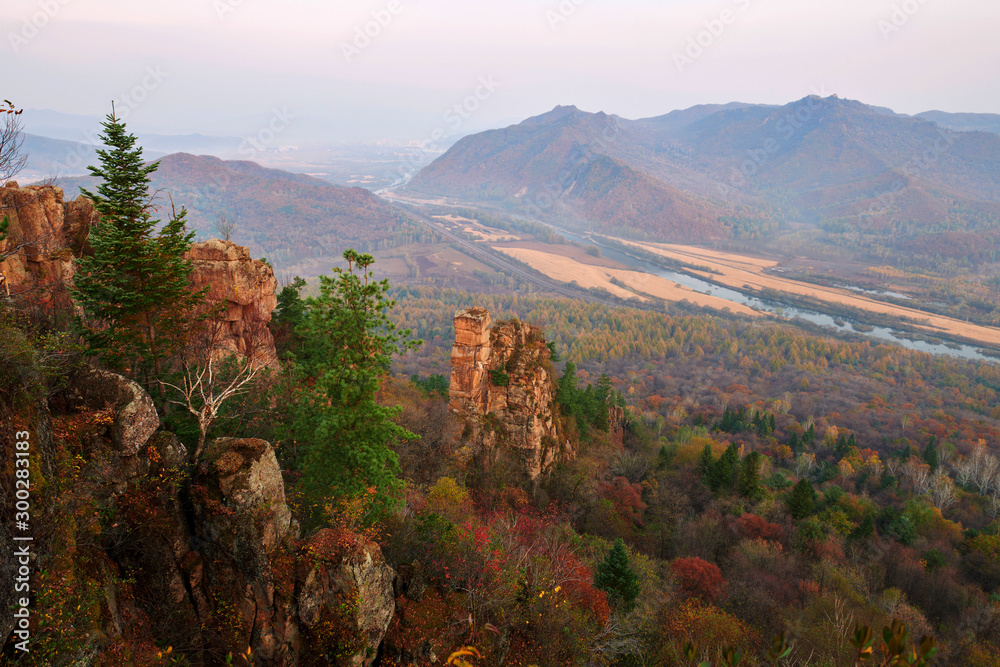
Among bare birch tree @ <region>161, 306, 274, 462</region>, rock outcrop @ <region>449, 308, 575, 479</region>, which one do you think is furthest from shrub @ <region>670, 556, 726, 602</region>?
bare birch tree @ <region>161, 306, 274, 462</region>

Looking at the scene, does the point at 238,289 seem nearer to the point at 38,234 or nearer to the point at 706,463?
the point at 38,234

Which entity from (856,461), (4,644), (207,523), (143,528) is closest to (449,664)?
(207,523)

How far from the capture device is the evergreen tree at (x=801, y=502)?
39.8 meters

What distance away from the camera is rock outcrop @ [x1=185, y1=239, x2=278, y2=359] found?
2502 centimetres

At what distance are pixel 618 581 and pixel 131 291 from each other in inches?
878

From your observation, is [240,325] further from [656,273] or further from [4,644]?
[656,273]

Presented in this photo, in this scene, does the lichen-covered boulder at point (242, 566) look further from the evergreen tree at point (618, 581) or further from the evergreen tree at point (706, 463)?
the evergreen tree at point (706, 463)

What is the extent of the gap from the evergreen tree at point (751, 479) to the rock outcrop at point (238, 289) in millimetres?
40258

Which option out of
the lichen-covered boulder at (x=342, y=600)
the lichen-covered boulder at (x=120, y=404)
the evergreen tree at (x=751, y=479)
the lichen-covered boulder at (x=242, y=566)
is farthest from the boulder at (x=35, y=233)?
the evergreen tree at (x=751, y=479)

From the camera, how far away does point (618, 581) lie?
72.9ft

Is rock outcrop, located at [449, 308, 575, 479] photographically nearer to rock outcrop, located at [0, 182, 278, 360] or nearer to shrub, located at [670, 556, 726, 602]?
shrub, located at [670, 556, 726, 602]

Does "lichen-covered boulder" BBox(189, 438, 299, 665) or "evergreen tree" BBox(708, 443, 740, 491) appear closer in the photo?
"lichen-covered boulder" BBox(189, 438, 299, 665)

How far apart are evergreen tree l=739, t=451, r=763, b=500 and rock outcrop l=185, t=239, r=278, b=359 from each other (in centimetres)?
4026

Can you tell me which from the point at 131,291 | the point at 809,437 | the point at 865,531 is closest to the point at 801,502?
the point at 865,531
